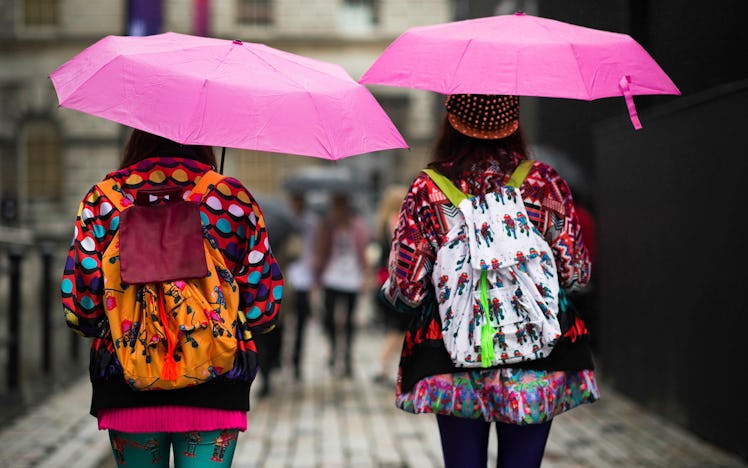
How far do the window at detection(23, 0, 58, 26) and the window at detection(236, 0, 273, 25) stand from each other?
524 centimetres

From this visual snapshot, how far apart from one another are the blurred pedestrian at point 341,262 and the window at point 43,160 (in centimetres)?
2077

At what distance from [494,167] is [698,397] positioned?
4.26 meters

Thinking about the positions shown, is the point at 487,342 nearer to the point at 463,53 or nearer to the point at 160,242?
the point at 463,53

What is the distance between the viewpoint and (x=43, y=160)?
30.2 meters

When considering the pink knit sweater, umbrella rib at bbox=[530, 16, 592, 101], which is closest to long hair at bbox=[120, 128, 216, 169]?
the pink knit sweater

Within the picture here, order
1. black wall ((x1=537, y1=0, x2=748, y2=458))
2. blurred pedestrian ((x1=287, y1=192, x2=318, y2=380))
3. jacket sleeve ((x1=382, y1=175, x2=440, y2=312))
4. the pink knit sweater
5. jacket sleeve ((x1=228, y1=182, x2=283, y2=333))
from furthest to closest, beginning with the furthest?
blurred pedestrian ((x1=287, y1=192, x2=318, y2=380))
black wall ((x1=537, y1=0, x2=748, y2=458))
jacket sleeve ((x1=382, y1=175, x2=440, y2=312))
jacket sleeve ((x1=228, y1=182, x2=283, y2=333))
the pink knit sweater

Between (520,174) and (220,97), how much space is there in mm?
1057

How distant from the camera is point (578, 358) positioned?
3695 mm

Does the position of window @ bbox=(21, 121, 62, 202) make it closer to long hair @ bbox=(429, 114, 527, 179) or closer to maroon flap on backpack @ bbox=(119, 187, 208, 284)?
long hair @ bbox=(429, 114, 527, 179)

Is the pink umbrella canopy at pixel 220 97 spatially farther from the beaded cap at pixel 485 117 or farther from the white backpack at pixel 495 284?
Result: the white backpack at pixel 495 284

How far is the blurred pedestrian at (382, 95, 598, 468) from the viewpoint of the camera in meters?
3.60

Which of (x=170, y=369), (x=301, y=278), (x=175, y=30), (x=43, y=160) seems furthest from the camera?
(x=43, y=160)

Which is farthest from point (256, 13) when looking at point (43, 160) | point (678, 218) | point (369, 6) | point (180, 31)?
point (678, 218)

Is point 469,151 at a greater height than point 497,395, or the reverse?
point 469,151
